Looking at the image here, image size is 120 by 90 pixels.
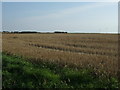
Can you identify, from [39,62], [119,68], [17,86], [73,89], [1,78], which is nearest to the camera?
[73,89]

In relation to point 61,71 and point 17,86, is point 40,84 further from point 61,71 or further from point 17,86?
point 61,71

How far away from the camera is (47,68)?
41.1 ft

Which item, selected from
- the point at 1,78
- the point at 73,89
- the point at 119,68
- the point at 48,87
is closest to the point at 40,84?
the point at 48,87

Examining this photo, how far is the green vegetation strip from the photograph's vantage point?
981cm

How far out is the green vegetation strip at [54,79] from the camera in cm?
981

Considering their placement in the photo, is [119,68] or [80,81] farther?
[119,68]

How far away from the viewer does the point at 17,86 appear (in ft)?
32.7

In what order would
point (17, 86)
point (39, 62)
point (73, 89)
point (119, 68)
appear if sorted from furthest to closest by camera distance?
1. point (39, 62)
2. point (119, 68)
3. point (17, 86)
4. point (73, 89)

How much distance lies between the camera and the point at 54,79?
1055 cm

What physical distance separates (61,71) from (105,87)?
280 cm

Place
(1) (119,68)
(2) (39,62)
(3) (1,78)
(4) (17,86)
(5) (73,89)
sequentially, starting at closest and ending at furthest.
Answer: (5) (73,89) < (4) (17,86) < (3) (1,78) < (1) (119,68) < (2) (39,62)

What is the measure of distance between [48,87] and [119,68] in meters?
3.86

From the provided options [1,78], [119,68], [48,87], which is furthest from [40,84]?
[119,68]

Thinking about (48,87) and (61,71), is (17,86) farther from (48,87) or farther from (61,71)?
(61,71)
